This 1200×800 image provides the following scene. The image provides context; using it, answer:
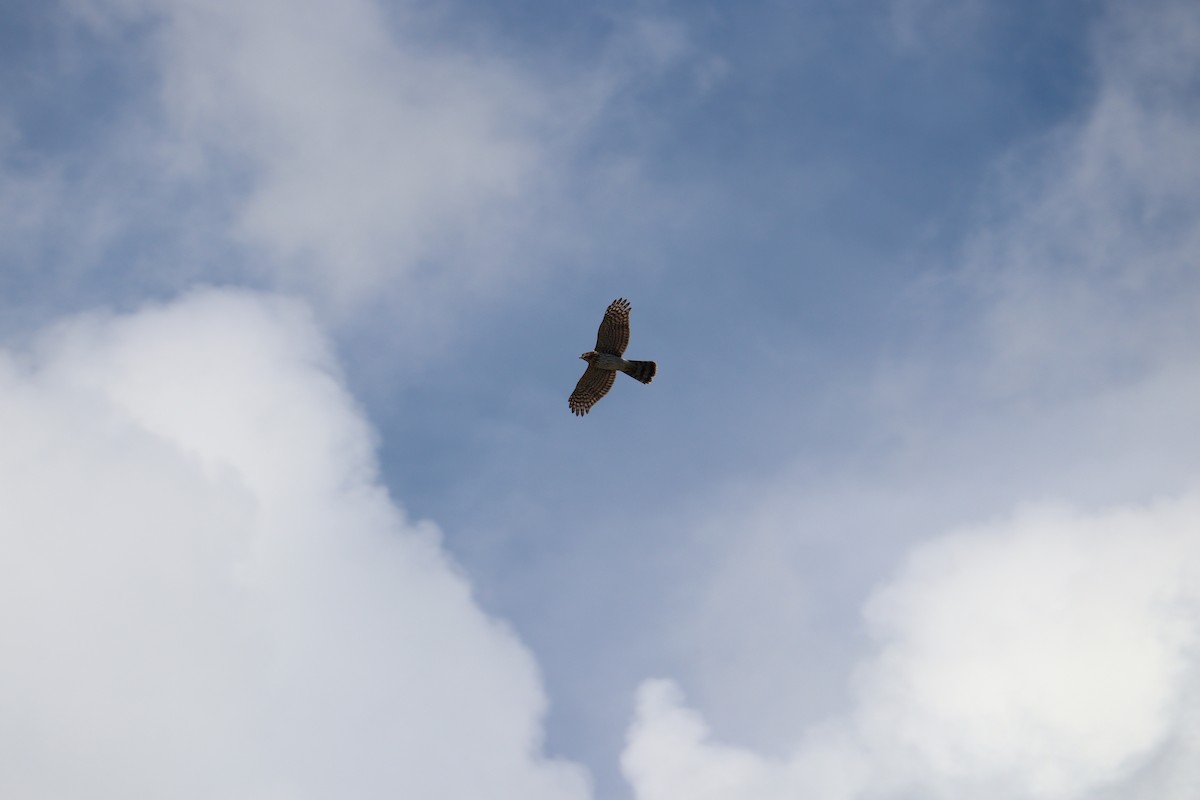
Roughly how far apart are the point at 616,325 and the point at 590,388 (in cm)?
499

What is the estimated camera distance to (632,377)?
7731 cm

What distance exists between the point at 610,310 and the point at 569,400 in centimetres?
693

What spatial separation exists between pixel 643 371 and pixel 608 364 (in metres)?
2.80

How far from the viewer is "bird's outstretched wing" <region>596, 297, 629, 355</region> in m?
74.7

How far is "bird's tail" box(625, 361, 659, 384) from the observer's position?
7682 cm

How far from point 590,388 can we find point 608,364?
2490 mm

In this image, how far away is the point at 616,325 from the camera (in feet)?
245

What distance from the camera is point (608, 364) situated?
75.6 meters

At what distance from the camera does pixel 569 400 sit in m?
77.5

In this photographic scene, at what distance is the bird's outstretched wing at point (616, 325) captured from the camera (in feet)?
245

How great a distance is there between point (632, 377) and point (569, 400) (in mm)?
4450

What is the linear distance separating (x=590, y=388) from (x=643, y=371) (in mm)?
3678

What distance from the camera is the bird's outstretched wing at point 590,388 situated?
251ft

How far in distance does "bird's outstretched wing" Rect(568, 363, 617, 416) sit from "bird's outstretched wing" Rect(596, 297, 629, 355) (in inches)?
82.6
